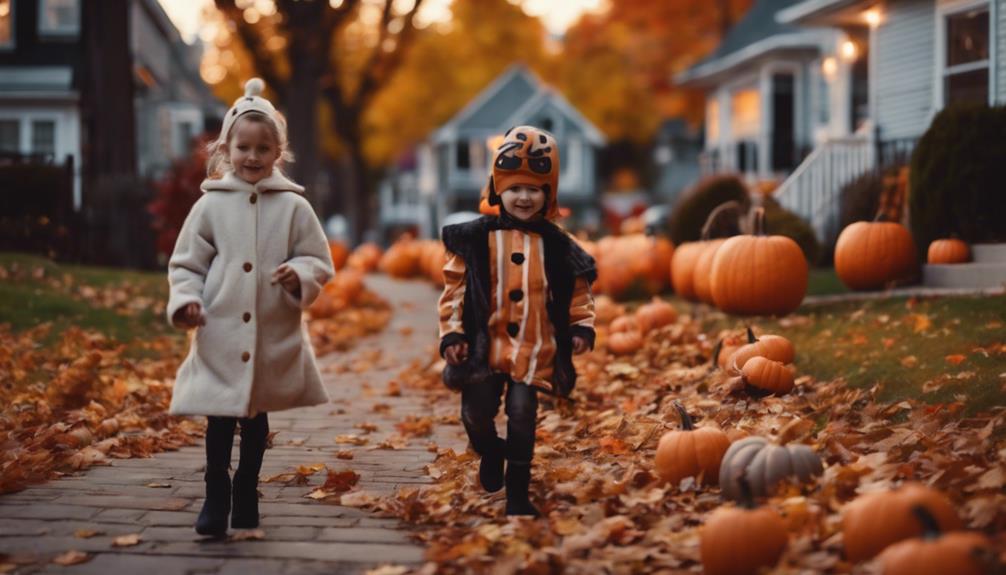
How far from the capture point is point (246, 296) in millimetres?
3969

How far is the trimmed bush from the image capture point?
42.2ft

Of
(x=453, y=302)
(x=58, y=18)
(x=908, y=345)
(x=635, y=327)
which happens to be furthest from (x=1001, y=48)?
(x=58, y=18)

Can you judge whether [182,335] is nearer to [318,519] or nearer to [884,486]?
[318,519]

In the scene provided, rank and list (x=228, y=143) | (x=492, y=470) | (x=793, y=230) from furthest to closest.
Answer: (x=793, y=230) < (x=492, y=470) < (x=228, y=143)

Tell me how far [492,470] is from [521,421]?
0.54m

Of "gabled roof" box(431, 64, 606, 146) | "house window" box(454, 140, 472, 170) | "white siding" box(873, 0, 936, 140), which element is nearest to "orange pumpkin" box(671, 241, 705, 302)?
"white siding" box(873, 0, 936, 140)

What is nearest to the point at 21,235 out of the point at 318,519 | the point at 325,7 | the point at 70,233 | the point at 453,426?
the point at 70,233

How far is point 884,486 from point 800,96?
21.0 meters

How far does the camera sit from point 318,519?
13.8 feet

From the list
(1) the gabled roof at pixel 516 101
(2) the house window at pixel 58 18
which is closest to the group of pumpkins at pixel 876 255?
(2) the house window at pixel 58 18

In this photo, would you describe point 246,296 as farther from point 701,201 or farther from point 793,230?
point 701,201

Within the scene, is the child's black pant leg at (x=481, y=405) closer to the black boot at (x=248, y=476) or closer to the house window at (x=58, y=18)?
the black boot at (x=248, y=476)

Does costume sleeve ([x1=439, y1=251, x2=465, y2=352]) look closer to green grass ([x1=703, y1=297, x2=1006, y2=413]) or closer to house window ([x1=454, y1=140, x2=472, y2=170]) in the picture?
green grass ([x1=703, y1=297, x2=1006, y2=413])

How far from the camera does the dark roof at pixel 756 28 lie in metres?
24.9
